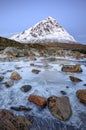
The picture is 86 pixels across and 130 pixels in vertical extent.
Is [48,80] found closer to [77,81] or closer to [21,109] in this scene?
[77,81]

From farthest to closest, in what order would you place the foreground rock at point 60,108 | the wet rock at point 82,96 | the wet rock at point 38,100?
the wet rock at point 82,96 < the wet rock at point 38,100 < the foreground rock at point 60,108

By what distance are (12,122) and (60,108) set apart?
4.74 feet

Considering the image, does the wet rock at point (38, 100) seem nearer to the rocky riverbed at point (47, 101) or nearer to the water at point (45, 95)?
the rocky riverbed at point (47, 101)

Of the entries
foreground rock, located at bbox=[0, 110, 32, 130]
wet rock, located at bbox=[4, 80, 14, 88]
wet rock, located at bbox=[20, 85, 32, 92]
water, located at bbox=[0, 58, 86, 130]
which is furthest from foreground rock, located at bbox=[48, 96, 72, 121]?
wet rock, located at bbox=[4, 80, 14, 88]

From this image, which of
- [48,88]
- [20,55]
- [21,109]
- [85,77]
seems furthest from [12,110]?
[20,55]

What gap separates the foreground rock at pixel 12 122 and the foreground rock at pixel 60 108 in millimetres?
826

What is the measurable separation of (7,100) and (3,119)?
1403 millimetres

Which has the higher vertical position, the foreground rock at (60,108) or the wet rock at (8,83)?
the wet rock at (8,83)

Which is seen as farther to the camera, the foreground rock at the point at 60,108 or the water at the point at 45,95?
the foreground rock at the point at 60,108

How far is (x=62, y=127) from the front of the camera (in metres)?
4.64

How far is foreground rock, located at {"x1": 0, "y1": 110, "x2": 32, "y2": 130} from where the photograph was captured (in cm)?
442

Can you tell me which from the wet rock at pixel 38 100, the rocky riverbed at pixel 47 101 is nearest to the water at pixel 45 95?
the rocky riverbed at pixel 47 101

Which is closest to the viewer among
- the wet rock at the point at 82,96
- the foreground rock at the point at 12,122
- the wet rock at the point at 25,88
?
the foreground rock at the point at 12,122

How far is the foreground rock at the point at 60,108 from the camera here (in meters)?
4.97
